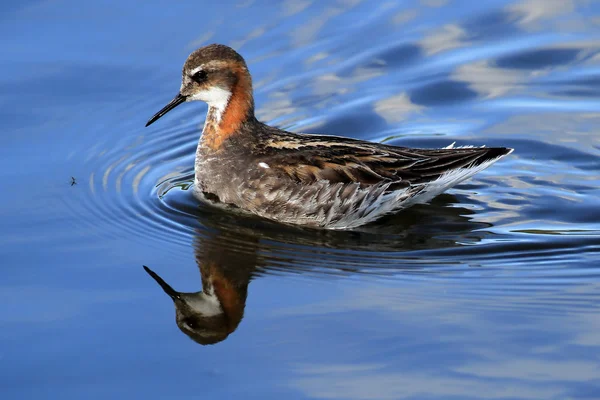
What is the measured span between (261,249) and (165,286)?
3.51 feet

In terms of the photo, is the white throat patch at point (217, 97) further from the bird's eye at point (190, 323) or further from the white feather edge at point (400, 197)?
the bird's eye at point (190, 323)

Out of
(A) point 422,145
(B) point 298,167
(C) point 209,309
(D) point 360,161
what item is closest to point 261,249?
(C) point 209,309

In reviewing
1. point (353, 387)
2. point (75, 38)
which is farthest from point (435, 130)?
point (353, 387)

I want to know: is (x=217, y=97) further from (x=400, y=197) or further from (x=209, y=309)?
(x=209, y=309)

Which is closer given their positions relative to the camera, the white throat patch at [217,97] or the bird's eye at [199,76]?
the bird's eye at [199,76]

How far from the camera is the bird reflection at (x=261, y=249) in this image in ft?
26.9

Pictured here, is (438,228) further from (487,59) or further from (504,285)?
(487,59)

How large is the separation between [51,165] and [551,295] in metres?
5.27

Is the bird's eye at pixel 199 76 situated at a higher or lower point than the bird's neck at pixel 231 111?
higher

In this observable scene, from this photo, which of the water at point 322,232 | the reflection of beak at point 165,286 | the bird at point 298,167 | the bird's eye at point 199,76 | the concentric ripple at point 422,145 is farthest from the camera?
the bird's eye at point 199,76

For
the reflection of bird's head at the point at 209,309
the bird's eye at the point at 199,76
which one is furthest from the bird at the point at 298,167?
the reflection of bird's head at the point at 209,309

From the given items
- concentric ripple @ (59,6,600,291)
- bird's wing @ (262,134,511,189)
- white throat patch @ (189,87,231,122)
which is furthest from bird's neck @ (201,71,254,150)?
concentric ripple @ (59,6,600,291)

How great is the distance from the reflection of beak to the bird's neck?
2187 millimetres

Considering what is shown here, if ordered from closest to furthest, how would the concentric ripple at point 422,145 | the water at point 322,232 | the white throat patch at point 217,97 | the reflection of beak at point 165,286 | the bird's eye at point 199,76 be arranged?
the water at point 322,232 → the reflection of beak at point 165,286 → the concentric ripple at point 422,145 → the bird's eye at point 199,76 → the white throat patch at point 217,97
